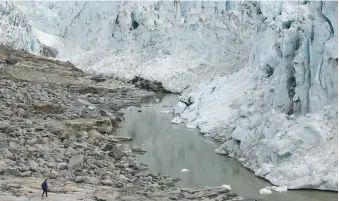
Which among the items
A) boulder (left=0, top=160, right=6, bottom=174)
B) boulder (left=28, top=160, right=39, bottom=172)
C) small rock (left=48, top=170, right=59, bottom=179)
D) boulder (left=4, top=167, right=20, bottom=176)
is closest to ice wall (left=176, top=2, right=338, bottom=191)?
small rock (left=48, top=170, right=59, bottom=179)

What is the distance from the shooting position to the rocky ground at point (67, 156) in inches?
353

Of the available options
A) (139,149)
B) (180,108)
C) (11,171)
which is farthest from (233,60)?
(11,171)

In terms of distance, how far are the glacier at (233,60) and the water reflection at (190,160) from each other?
346 mm

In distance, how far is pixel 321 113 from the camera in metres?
12.0

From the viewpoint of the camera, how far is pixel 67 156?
11.4 metres

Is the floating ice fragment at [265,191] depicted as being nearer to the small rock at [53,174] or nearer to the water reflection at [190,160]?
the water reflection at [190,160]

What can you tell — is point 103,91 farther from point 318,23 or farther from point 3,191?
point 3,191

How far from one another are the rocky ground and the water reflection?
602 millimetres

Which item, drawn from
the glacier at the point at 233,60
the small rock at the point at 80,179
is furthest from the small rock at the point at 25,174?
the glacier at the point at 233,60

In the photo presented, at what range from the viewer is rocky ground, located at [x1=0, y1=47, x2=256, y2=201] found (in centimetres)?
896

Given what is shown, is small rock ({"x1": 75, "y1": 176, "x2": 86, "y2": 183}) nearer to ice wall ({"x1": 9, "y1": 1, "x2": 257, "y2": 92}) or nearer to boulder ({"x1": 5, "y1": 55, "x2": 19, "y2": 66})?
boulder ({"x1": 5, "y1": 55, "x2": 19, "y2": 66})

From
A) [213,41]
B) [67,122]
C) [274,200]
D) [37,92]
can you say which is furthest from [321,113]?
[213,41]

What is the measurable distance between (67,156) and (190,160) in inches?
143

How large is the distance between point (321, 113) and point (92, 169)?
19.6 ft
